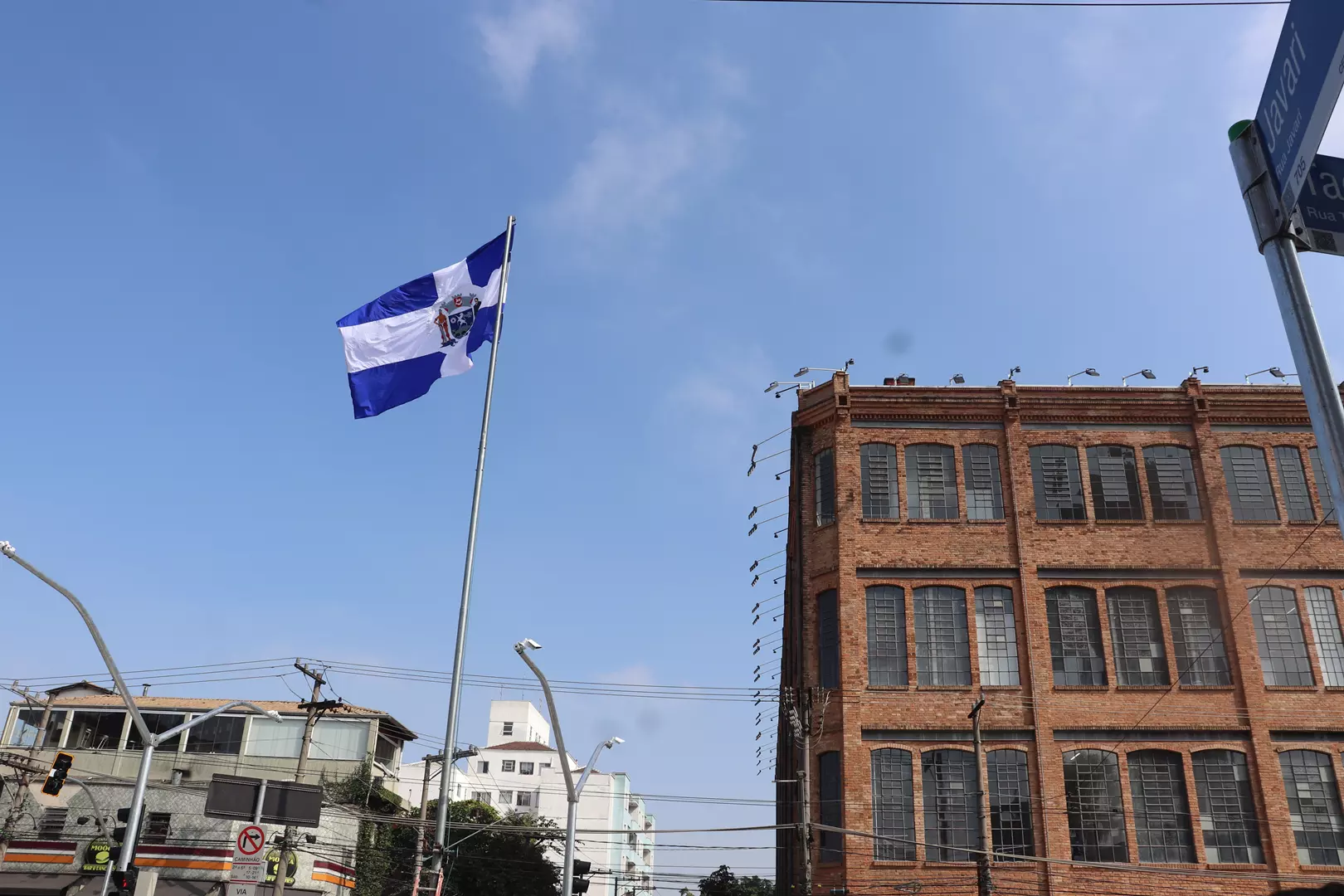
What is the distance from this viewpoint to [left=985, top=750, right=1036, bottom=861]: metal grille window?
103 ft

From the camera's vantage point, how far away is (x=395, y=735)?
61.9 m

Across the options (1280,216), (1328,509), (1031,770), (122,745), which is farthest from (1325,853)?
(122,745)

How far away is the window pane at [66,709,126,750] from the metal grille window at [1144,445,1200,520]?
2098 inches

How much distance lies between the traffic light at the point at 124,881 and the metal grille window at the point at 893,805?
1960 cm

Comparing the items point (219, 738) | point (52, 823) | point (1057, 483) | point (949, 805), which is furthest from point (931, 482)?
point (219, 738)

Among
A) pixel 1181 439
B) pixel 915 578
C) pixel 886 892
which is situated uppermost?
pixel 1181 439

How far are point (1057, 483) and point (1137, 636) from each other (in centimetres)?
541

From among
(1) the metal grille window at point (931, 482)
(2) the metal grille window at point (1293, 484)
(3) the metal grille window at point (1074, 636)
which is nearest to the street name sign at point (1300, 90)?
(3) the metal grille window at point (1074, 636)

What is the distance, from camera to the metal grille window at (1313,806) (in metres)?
31.1

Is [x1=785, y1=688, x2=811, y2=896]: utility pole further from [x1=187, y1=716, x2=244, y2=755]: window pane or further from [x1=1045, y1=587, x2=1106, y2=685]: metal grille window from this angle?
[x1=187, y1=716, x2=244, y2=755]: window pane

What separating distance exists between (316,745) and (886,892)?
36722 mm

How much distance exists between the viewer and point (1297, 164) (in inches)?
199

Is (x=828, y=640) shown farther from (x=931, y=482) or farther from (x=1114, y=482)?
(x=1114, y=482)

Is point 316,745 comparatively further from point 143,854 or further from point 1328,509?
point 1328,509
